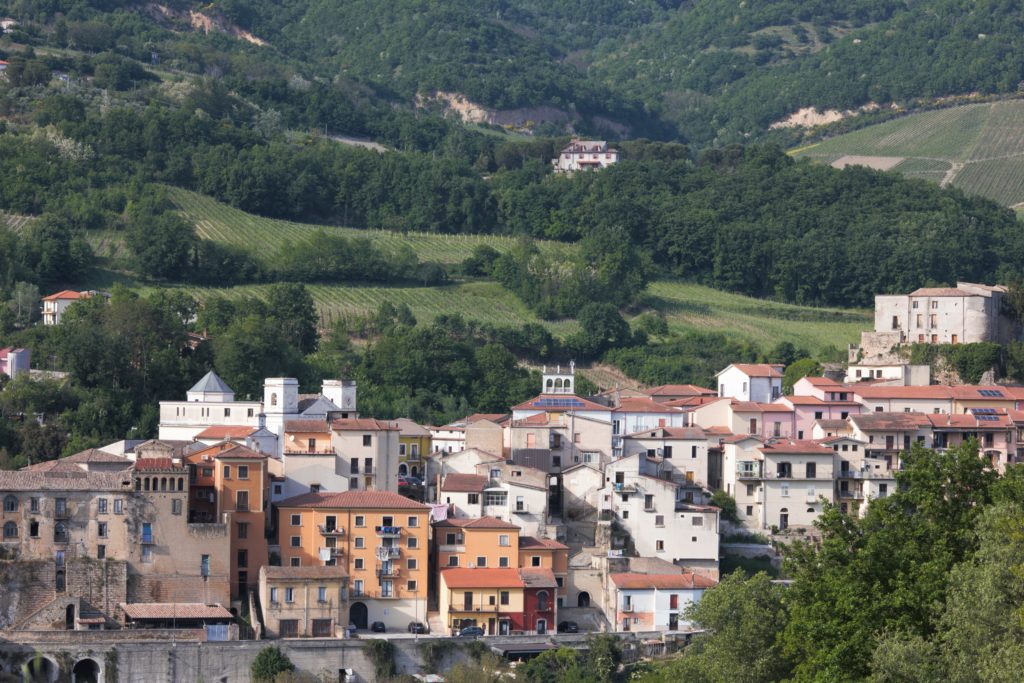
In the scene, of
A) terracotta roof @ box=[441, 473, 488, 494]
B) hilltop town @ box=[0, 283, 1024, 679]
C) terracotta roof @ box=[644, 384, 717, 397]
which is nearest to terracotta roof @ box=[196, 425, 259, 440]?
hilltop town @ box=[0, 283, 1024, 679]

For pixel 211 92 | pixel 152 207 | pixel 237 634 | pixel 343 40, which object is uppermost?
pixel 343 40

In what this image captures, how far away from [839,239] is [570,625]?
193 ft

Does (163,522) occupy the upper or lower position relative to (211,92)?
lower

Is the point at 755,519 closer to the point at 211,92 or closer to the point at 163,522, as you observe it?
the point at 163,522


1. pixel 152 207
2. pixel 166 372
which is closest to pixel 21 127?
pixel 152 207

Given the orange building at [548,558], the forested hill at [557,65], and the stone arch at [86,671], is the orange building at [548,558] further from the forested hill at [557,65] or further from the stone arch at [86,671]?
the forested hill at [557,65]

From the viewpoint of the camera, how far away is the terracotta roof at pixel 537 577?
2324 inches

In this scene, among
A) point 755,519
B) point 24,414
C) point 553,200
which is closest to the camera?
point 755,519

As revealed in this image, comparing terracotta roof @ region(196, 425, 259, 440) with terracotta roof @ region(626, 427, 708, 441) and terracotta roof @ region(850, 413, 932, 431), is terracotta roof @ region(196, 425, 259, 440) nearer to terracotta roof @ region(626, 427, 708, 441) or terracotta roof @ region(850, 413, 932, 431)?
terracotta roof @ region(626, 427, 708, 441)

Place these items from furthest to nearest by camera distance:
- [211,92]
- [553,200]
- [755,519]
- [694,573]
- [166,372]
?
[211,92]
[553,200]
[166,372]
[755,519]
[694,573]

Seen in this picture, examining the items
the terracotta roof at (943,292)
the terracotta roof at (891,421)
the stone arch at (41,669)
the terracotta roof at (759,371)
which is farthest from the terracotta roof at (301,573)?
the terracotta roof at (943,292)

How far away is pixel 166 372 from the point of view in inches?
3007

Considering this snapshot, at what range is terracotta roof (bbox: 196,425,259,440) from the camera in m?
65.8

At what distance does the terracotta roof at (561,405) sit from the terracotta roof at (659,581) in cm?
905
